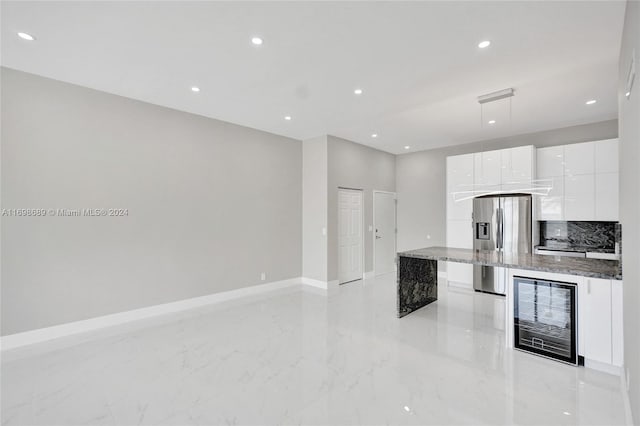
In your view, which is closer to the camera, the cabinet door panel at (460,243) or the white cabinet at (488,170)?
the white cabinet at (488,170)

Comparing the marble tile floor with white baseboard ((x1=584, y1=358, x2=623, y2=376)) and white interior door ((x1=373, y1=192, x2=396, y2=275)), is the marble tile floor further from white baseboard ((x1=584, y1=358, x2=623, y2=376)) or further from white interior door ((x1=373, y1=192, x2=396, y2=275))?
white interior door ((x1=373, y1=192, x2=396, y2=275))

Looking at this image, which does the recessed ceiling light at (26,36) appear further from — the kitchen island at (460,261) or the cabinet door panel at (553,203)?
the cabinet door panel at (553,203)

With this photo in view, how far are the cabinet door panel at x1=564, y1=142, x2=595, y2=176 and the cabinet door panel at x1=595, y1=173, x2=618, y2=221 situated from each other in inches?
7.7

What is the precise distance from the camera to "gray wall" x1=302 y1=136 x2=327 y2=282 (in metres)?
5.69

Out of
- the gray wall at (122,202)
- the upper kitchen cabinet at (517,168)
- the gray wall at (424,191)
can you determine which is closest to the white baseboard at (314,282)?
the gray wall at (122,202)

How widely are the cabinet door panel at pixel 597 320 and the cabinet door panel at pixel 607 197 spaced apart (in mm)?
2616

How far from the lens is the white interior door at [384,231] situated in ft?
22.3

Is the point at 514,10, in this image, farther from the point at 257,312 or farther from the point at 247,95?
the point at 257,312

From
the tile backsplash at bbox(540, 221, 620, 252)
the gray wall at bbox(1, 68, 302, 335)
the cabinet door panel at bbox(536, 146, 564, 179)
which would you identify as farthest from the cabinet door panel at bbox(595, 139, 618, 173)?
the gray wall at bbox(1, 68, 302, 335)

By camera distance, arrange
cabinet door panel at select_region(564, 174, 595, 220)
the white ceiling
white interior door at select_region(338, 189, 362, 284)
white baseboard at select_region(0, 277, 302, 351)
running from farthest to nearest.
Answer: white interior door at select_region(338, 189, 362, 284) → cabinet door panel at select_region(564, 174, 595, 220) → white baseboard at select_region(0, 277, 302, 351) → the white ceiling

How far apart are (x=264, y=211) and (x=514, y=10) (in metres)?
4.34

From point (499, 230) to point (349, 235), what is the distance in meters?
2.74

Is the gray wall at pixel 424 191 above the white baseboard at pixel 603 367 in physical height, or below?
above

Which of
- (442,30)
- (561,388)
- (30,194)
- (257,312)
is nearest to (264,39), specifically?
(442,30)
